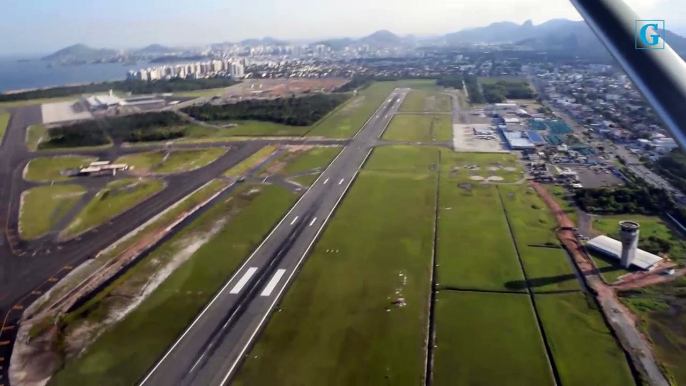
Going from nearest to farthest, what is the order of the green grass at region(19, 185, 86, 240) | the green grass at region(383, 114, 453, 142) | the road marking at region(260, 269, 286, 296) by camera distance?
the road marking at region(260, 269, 286, 296), the green grass at region(19, 185, 86, 240), the green grass at region(383, 114, 453, 142)

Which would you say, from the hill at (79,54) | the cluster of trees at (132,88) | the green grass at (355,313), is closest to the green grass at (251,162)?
the green grass at (355,313)

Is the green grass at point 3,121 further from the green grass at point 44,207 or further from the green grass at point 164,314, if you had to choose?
the green grass at point 164,314

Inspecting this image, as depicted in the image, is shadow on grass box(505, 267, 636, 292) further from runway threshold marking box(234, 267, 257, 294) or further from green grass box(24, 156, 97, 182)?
green grass box(24, 156, 97, 182)

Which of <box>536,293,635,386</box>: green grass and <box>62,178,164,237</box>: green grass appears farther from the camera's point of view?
<box>62,178,164,237</box>: green grass

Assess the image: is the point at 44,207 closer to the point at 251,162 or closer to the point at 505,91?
the point at 251,162

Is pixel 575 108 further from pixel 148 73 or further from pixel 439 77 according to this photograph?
pixel 148 73

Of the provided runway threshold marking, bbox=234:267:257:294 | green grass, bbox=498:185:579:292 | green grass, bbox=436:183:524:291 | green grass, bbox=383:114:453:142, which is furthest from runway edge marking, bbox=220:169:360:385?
green grass, bbox=383:114:453:142

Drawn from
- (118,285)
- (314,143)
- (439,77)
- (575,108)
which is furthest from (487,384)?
(439,77)
